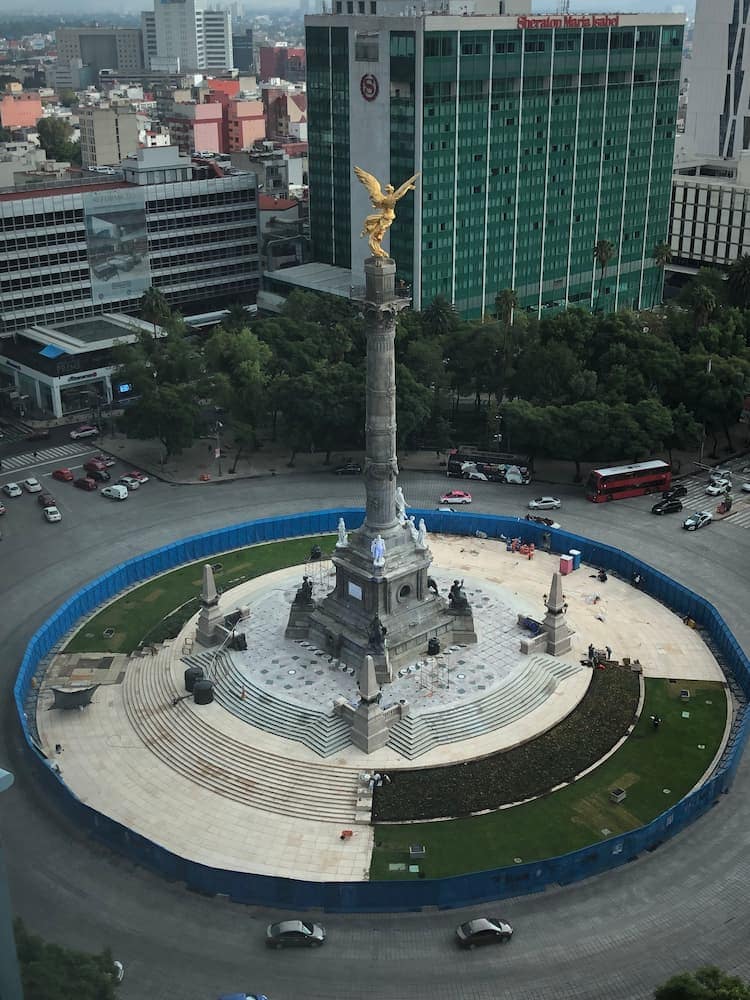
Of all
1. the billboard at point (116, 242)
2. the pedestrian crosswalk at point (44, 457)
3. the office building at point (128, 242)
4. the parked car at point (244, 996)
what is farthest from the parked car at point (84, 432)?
the parked car at point (244, 996)

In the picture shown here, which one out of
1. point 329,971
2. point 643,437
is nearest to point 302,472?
point 643,437

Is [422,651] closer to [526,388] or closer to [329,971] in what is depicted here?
[329,971]

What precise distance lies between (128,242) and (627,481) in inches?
3412

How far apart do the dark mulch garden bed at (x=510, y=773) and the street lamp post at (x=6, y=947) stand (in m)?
42.7

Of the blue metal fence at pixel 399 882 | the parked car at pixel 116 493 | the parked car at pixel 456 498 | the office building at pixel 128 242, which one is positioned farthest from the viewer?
the office building at pixel 128 242

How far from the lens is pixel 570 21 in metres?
155

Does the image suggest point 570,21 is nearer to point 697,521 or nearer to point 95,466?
point 697,521

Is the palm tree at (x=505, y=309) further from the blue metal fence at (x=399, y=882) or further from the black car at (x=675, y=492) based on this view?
the blue metal fence at (x=399, y=882)

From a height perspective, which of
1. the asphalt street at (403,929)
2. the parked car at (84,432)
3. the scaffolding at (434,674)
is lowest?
the asphalt street at (403,929)

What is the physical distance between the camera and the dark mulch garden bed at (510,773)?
66625 mm

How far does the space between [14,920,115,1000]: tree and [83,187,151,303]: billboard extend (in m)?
124

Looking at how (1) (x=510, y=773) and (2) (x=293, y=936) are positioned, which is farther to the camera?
(1) (x=510, y=773)

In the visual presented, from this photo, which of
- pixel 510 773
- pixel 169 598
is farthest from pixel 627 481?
pixel 510 773

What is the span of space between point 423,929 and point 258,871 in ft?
35.0
